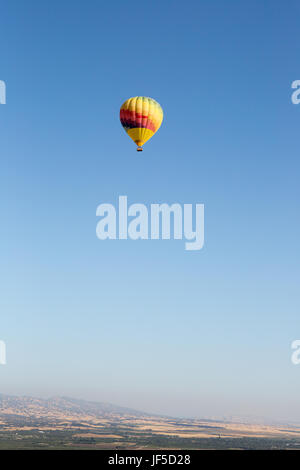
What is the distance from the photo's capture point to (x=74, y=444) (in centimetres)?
18312

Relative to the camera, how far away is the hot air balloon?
6638 cm

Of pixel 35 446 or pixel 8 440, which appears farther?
pixel 8 440

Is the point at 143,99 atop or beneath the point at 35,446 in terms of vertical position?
atop

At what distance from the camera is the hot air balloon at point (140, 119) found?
66375 millimetres

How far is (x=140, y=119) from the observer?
66.3 meters
